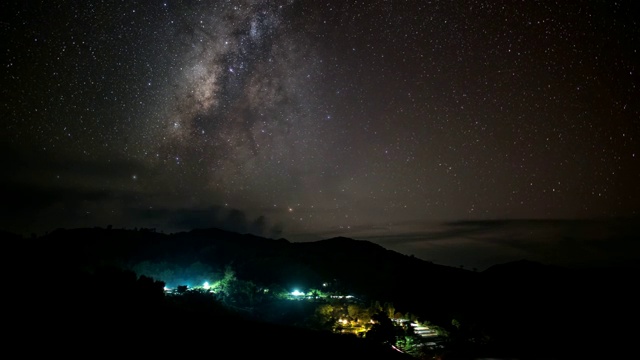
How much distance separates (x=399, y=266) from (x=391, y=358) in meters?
86.3

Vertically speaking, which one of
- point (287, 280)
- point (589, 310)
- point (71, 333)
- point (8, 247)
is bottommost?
point (589, 310)

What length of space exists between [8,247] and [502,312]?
2372 inches

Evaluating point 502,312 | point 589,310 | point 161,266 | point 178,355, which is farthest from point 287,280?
point 589,310

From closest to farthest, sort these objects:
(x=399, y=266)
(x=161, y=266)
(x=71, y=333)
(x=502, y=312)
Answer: (x=71, y=333) → (x=161, y=266) → (x=502, y=312) → (x=399, y=266)

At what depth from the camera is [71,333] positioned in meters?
6.93

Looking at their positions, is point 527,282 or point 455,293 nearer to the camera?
point 455,293

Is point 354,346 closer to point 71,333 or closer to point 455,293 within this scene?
point 71,333

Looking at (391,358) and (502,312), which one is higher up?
(391,358)

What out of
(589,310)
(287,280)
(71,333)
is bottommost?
(589,310)

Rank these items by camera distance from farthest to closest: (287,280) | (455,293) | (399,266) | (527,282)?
(399,266)
(527,282)
(455,293)
(287,280)

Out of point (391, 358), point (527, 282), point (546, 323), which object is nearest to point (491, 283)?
point (527, 282)

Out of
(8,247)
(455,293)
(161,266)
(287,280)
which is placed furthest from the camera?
(455,293)

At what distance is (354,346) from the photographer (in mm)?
11562

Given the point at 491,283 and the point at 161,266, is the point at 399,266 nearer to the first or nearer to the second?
the point at 491,283
